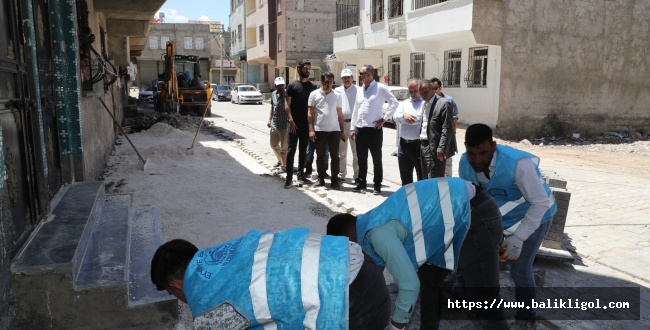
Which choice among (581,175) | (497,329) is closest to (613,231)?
(497,329)

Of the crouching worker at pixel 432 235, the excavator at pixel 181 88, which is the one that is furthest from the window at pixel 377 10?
the crouching worker at pixel 432 235

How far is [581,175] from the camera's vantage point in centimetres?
884

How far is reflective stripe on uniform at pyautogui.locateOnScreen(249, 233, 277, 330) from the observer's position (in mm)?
1573

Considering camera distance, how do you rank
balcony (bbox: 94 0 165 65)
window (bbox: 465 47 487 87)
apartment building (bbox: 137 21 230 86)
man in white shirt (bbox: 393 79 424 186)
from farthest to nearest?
apartment building (bbox: 137 21 230 86)
window (bbox: 465 47 487 87)
balcony (bbox: 94 0 165 65)
man in white shirt (bbox: 393 79 424 186)

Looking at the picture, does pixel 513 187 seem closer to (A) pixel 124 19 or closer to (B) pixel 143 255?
(B) pixel 143 255

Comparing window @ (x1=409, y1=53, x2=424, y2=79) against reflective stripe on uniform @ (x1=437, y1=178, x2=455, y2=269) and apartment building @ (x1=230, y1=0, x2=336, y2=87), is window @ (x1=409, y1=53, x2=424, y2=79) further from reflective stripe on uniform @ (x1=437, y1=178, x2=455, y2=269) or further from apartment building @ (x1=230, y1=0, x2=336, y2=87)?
reflective stripe on uniform @ (x1=437, y1=178, x2=455, y2=269)

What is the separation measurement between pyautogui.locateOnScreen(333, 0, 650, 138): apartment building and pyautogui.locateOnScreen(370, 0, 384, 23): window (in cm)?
234

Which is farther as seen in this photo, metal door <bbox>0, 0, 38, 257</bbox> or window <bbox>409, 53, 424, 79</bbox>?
window <bbox>409, 53, 424, 79</bbox>

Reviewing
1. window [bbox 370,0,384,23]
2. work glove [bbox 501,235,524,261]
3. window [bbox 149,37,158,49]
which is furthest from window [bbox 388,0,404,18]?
window [bbox 149,37,158,49]

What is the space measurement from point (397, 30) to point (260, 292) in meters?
18.1

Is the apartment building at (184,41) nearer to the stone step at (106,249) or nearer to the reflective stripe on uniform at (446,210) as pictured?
the stone step at (106,249)

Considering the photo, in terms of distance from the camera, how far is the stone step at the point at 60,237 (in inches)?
104

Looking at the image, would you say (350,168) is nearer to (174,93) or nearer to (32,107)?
(32,107)

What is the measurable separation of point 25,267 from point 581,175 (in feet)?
29.0
